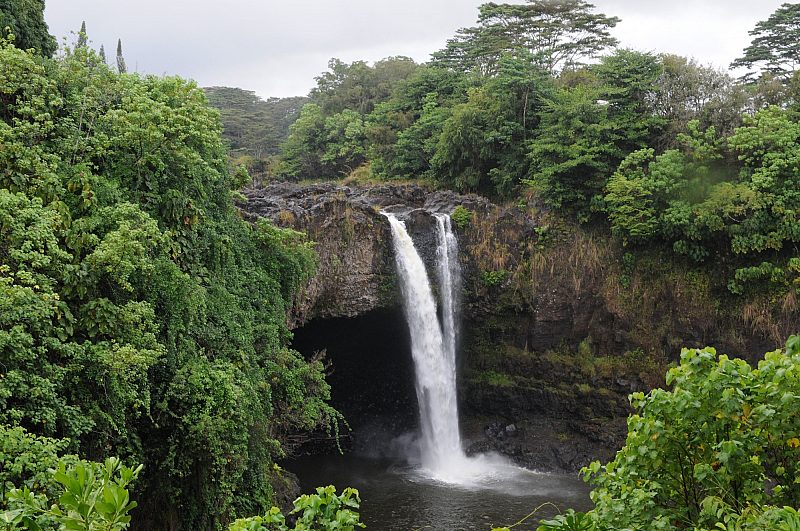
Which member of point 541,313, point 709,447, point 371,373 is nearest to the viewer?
point 709,447

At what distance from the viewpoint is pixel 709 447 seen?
476 cm

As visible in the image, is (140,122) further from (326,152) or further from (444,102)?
(326,152)

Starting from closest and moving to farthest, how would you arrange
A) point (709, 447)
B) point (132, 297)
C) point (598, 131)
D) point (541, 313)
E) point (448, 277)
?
point (709, 447), point (132, 297), point (598, 131), point (448, 277), point (541, 313)

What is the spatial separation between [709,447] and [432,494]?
1227 centimetres

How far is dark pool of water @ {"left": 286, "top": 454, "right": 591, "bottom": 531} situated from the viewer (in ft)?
47.0

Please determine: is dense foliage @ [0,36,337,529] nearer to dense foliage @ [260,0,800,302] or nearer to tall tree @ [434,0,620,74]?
dense foliage @ [260,0,800,302]

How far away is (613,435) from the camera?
18781mm

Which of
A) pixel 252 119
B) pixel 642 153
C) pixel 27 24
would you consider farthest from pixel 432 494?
pixel 252 119

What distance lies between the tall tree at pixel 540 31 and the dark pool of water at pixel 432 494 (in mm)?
18391

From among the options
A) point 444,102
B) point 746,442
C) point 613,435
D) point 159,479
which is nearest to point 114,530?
point 746,442

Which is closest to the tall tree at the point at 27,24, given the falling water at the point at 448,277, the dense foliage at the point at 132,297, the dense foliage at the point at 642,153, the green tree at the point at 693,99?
the dense foliage at the point at 132,297

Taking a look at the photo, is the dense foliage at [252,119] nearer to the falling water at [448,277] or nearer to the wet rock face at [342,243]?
the wet rock face at [342,243]

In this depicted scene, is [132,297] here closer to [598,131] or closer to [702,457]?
[702,457]

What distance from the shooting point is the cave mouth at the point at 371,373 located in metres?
19.6
